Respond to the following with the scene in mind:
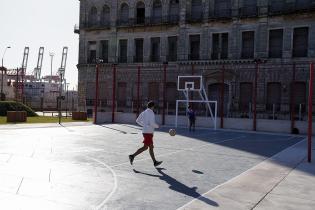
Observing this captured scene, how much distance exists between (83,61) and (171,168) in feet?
131

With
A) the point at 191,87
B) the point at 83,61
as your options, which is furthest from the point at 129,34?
the point at 191,87

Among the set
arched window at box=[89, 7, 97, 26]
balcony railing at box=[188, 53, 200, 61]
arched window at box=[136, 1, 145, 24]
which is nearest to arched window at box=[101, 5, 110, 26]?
arched window at box=[89, 7, 97, 26]

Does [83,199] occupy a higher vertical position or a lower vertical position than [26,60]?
lower

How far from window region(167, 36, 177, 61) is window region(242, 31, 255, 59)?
7876 millimetres

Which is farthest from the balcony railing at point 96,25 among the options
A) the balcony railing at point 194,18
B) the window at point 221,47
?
the window at point 221,47

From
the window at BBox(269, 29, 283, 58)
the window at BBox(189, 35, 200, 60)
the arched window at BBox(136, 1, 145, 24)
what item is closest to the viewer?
the window at BBox(269, 29, 283, 58)

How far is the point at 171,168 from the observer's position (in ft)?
37.2

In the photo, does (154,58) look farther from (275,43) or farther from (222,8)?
→ (275,43)

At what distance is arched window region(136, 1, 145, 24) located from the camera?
46822 mm

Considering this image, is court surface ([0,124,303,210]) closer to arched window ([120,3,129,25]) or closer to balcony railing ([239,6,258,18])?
balcony railing ([239,6,258,18])

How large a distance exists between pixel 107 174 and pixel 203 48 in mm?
33169

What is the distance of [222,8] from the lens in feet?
136

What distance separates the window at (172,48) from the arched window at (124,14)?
6735 millimetres

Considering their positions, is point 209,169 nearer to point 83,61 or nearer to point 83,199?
point 83,199
